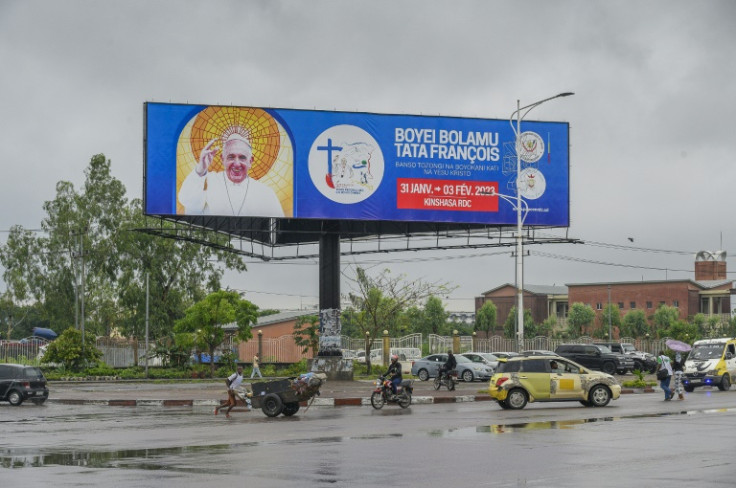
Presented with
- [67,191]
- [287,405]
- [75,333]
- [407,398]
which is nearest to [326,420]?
[287,405]

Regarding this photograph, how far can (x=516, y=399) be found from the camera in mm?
29312

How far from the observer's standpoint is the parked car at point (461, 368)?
49562 mm

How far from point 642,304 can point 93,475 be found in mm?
109325

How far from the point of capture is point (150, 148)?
156 feet

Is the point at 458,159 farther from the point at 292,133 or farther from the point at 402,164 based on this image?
the point at 292,133

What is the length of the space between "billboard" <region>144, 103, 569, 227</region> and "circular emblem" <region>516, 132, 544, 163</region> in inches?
2.0

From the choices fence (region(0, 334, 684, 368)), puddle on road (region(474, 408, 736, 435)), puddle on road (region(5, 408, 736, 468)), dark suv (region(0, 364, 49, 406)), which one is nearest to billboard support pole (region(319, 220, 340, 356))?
fence (region(0, 334, 684, 368))

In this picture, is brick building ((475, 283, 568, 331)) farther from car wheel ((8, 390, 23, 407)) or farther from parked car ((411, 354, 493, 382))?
car wheel ((8, 390, 23, 407))

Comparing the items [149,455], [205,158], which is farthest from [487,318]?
[149,455]

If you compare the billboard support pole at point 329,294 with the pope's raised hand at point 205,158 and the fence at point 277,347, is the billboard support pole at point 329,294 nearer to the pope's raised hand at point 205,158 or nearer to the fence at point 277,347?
the pope's raised hand at point 205,158

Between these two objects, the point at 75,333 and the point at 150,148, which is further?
the point at 75,333

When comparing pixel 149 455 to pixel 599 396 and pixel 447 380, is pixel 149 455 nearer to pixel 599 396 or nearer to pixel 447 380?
pixel 599 396

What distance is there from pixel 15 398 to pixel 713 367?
2629 cm

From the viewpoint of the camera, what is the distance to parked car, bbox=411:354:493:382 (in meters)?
49.6
